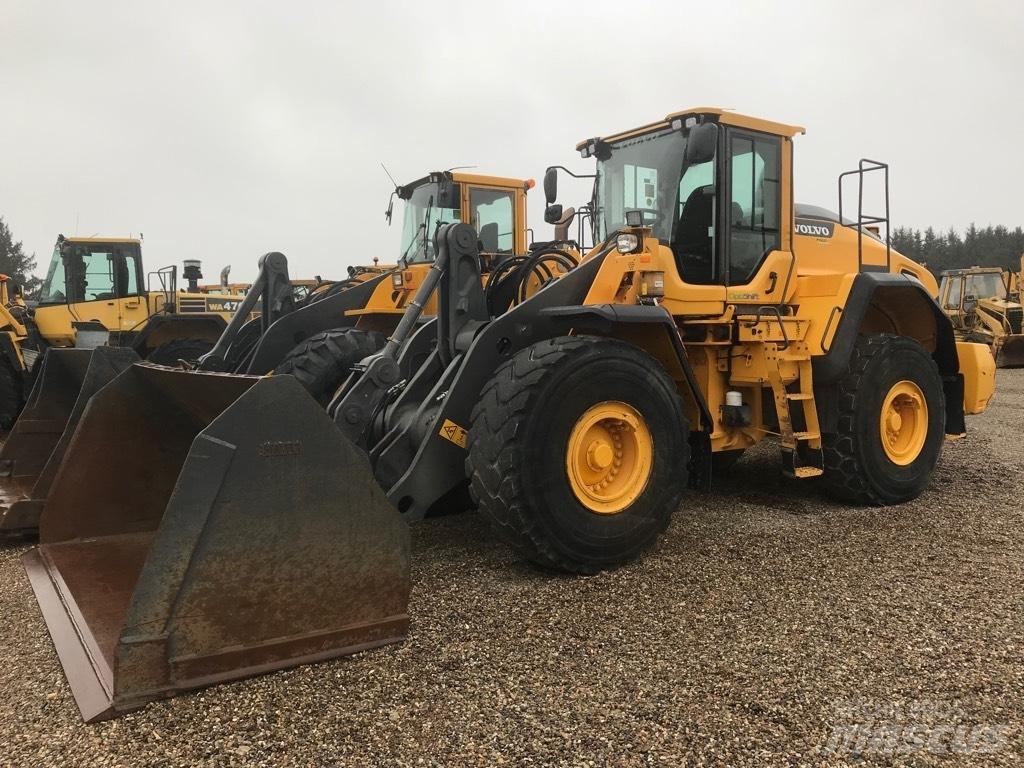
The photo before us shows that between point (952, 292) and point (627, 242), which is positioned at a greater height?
point (627, 242)

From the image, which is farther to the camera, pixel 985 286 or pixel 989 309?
pixel 985 286

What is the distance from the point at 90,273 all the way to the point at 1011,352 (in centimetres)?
1964

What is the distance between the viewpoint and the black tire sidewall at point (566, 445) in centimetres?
380

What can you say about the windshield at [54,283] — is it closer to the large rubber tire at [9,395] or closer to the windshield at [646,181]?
the large rubber tire at [9,395]

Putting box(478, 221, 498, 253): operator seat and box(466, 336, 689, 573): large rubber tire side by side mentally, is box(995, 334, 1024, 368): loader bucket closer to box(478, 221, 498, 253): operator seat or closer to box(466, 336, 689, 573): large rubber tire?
box(478, 221, 498, 253): operator seat

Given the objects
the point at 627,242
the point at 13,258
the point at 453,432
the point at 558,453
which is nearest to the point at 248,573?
the point at 453,432

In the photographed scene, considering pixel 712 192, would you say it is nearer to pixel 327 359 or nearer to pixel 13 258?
pixel 327 359

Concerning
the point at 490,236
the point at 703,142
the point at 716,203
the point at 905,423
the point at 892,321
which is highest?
the point at 703,142

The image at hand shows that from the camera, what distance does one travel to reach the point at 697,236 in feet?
16.9

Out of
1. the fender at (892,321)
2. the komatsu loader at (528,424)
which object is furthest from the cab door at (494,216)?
the fender at (892,321)

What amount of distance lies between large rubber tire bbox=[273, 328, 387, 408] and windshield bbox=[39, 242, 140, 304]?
22.4 ft

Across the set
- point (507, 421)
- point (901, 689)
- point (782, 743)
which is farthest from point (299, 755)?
point (901, 689)

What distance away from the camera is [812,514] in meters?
5.37

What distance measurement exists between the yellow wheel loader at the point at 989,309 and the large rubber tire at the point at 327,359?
640 inches
